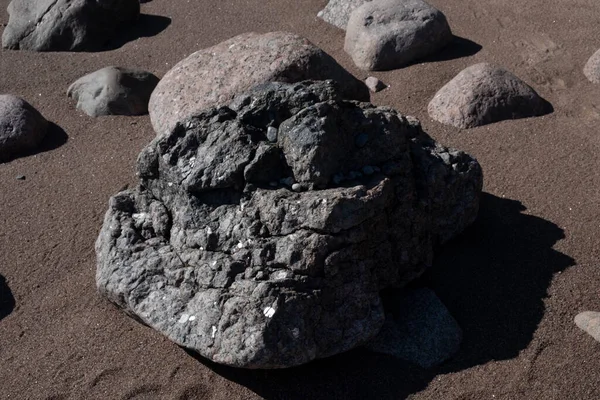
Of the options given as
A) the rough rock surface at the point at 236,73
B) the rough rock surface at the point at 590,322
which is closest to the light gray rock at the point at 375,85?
the rough rock surface at the point at 236,73

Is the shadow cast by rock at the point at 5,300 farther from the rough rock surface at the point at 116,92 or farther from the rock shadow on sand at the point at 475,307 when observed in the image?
the rough rock surface at the point at 116,92

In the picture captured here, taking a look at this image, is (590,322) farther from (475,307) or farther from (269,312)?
(269,312)

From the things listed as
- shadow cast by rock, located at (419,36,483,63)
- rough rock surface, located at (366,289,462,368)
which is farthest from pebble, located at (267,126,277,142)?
shadow cast by rock, located at (419,36,483,63)

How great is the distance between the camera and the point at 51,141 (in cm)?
674

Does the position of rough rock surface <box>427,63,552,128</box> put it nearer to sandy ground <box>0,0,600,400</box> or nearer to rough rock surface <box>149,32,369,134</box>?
sandy ground <box>0,0,600,400</box>

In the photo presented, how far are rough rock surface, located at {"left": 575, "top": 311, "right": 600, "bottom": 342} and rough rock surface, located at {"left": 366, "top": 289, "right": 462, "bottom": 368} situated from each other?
62 centimetres

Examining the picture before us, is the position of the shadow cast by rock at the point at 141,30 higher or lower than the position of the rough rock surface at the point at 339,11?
lower

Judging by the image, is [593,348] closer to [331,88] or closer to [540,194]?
[540,194]

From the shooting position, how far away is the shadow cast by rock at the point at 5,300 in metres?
5.04

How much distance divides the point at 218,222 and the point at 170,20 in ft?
15.2

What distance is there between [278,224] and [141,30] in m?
4.73

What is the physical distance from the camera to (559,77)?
683 cm

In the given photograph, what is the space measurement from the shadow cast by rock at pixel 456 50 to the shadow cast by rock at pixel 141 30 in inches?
108

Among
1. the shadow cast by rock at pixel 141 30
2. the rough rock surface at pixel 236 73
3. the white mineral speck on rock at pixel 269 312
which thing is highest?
the white mineral speck on rock at pixel 269 312
